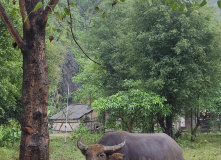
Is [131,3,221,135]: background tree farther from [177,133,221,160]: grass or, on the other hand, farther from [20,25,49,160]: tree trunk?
[20,25,49,160]: tree trunk

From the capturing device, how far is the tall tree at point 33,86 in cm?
313

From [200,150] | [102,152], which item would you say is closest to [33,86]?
[102,152]

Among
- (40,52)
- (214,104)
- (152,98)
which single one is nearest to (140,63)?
(152,98)

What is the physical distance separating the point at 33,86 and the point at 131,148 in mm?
3791

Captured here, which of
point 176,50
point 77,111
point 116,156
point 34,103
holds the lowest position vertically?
point 116,156

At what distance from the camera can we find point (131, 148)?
655 centimetres

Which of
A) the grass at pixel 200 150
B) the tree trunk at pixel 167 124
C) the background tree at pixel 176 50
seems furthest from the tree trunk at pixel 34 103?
the tree trunk at pixel 167 124

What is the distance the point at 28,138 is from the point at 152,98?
A: 12106 millimetres

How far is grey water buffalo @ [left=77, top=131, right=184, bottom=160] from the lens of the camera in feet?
19.3

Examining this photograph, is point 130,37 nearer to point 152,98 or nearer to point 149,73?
point 149,73

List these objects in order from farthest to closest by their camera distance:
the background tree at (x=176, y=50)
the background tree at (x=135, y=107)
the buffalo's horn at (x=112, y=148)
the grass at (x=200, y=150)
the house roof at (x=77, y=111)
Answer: the house roof at (x=77, y=111), the background tree at (x=176, y=50), the background tree at (x=135, y=107), the grass at (x=200, y=150), the buffalo's horn at (x=112, y=148)

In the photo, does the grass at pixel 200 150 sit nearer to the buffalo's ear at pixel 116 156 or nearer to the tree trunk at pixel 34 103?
the buffalo's ear at pixel 116 156

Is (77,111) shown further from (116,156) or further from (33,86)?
(33,86)

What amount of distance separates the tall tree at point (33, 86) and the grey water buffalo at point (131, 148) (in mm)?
2759
